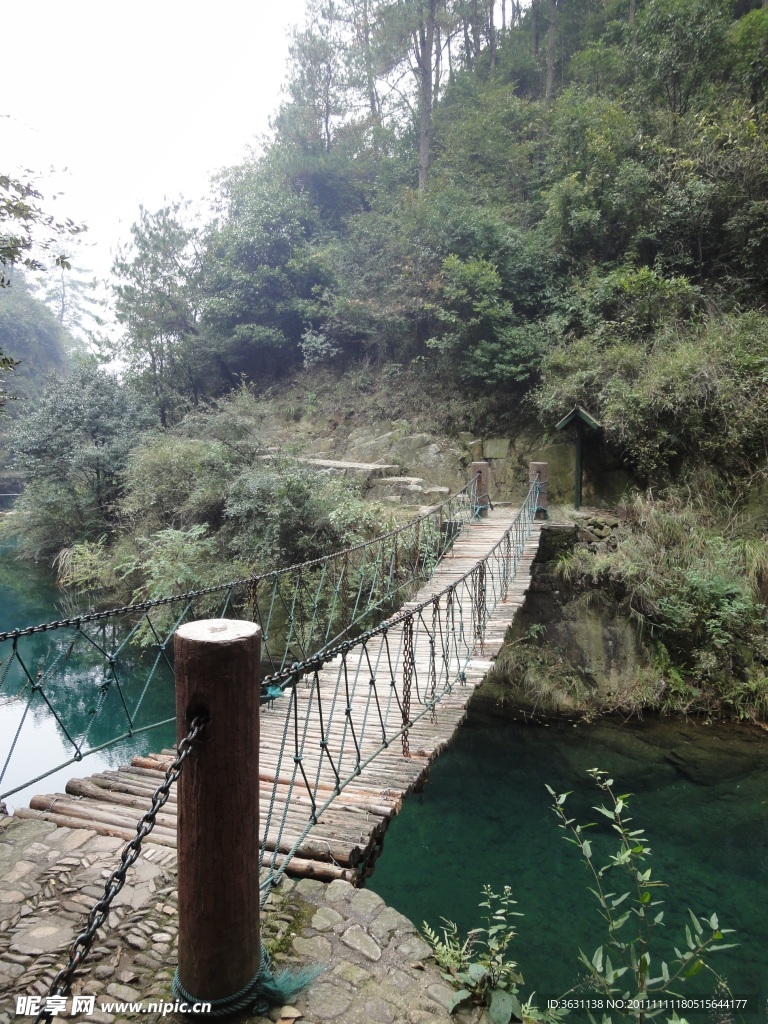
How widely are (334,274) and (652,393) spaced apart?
6.74 m

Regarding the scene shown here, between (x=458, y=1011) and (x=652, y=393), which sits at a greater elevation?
(x=652, y=393)

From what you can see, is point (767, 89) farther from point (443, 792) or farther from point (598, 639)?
point (443, 792)

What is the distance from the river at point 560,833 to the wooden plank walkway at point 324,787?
1.53 m

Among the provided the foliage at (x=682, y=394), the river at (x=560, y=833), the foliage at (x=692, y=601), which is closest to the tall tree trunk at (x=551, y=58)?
the foliage at (x=682, y=394)

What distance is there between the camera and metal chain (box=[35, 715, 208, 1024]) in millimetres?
759

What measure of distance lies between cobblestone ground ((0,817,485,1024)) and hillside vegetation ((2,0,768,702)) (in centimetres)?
451

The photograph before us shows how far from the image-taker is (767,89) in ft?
23.7

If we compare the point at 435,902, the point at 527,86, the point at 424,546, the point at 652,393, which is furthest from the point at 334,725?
the point at 527,86

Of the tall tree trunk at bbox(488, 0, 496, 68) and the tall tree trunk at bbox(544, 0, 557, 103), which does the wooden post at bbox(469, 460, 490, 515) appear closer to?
the tall tree trunk at bbox(544, 0, 557, 103)

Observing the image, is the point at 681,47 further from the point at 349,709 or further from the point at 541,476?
the point at 349,709

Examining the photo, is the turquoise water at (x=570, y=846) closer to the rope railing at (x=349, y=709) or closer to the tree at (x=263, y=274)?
the rope railing at (x=349, y=709)

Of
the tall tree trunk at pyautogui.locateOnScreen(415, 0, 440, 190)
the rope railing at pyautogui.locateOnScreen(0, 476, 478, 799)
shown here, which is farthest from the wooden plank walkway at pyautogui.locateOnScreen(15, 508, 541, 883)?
the tall tree trunk at pyautogui.locateOnScreen(415, 0, 440, 190)

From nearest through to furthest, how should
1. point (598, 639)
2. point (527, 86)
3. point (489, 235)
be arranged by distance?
point (598, 639) → point (489, 235) → point (527, 86)

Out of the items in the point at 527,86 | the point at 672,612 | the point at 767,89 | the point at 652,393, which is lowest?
the point at 672,612
